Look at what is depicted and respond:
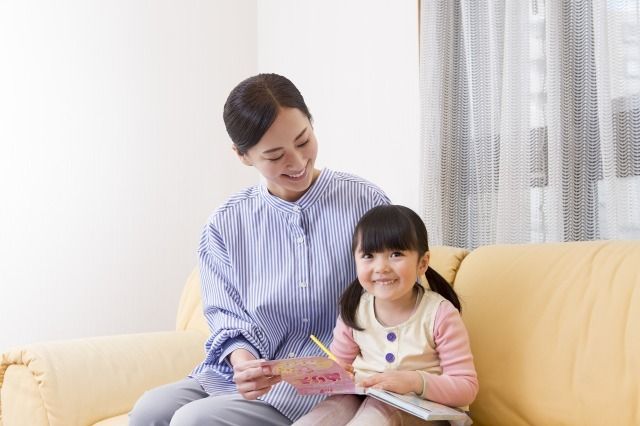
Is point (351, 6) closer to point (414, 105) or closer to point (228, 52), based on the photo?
Result: point (414, 105)

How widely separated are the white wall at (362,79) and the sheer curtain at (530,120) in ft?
0.69

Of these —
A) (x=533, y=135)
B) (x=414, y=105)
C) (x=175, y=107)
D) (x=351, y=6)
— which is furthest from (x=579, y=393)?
(x=175, y=107)

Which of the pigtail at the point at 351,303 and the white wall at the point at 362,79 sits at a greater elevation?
the white wall at the point at 362,79

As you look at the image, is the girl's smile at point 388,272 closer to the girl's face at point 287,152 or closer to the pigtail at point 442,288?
the pigtail at point 442,288

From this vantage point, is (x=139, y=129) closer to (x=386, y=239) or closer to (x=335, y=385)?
(x=386, y=239)

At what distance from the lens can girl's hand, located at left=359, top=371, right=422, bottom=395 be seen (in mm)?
1348

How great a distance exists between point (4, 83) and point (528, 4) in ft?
6.65

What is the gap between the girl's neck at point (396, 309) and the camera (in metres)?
1.55

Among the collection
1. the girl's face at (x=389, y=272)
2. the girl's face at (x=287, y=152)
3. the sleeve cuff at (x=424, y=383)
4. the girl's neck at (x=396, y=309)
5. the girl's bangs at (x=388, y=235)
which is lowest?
the sleeve cuff at (x=424, y=383)

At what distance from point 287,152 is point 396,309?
16.0 inches

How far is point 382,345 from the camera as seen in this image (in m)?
1.53

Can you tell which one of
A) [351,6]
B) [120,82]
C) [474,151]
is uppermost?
[351,6]

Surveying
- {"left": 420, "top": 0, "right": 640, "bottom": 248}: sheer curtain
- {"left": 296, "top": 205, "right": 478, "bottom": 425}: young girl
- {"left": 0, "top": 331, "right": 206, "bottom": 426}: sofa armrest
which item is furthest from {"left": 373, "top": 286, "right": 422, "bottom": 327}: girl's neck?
{"left": 0, "top": 331, "right": 206, "bottom": 426}: sofa armrest

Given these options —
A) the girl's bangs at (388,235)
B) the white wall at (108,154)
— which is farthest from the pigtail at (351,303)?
the white wall at (108,154)
